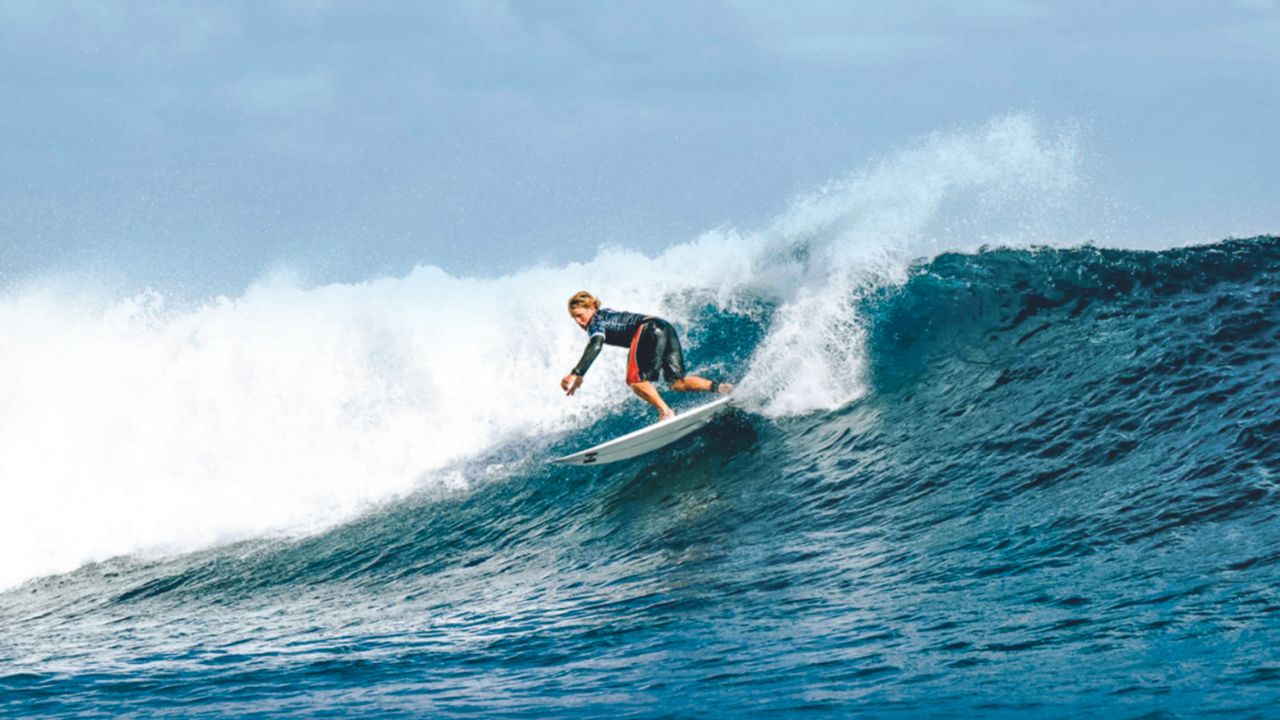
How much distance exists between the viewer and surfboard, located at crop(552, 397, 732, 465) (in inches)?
386

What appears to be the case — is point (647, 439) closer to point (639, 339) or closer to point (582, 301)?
point (639, 339)

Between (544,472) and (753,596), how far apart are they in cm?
520

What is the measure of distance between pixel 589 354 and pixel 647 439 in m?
1.28

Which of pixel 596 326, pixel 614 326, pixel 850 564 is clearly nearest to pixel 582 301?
pixel 596 326

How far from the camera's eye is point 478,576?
772 centimetres

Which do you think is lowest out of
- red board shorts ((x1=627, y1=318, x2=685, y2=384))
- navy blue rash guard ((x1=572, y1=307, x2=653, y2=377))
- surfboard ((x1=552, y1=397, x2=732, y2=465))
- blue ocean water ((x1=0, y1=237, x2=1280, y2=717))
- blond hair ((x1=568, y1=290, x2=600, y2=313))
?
blue ocean water ((x1=0, y1=237, x2=1280, y2=717))

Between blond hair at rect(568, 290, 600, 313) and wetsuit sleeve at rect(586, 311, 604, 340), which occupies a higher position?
blond hair at rect(568, 290, 600, 313)

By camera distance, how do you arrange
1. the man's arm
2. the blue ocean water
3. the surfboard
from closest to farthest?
1. the blue ocean water
2. the man's arm
3. the surfboard

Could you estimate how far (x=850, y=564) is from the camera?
614cm

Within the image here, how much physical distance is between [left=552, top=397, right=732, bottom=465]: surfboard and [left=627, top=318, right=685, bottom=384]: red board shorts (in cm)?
55

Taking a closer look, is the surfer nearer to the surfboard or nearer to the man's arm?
the man's arm

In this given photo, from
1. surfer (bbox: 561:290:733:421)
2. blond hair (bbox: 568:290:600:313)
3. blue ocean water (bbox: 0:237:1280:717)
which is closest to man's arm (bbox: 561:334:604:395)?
surfer (bbox: 561:290:733:421)

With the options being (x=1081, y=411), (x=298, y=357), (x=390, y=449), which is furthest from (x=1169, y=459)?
(x=298, y=357)

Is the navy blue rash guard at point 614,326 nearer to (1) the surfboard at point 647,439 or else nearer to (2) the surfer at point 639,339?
(2) the surfer at point 639,339
